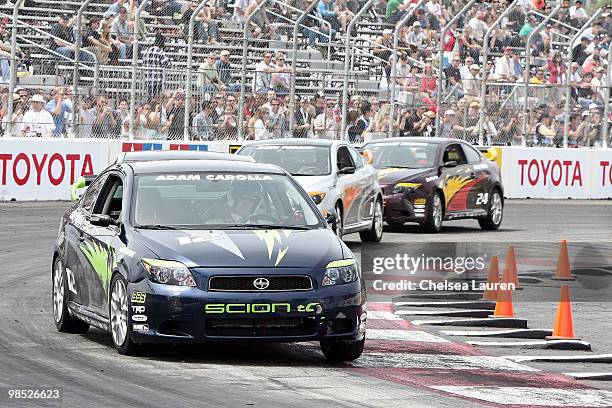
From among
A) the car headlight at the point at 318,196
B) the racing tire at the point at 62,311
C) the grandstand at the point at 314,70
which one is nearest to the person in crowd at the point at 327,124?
the grandstand at the point at 314,70

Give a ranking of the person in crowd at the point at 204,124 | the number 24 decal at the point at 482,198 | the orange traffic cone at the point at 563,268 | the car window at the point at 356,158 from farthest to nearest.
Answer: the person in crowd at the point at 204,124, the number 24 decal at the point at 482,198, the car window at the point at 356,158, the orange traffic cone at the point at 563,268

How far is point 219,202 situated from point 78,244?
126cm

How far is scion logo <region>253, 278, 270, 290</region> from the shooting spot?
961 cm

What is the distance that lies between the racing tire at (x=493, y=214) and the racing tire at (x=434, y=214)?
154 centimetres

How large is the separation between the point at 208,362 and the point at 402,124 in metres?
21.6

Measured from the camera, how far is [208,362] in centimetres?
984

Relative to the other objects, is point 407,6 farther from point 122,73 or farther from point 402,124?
point 122,73

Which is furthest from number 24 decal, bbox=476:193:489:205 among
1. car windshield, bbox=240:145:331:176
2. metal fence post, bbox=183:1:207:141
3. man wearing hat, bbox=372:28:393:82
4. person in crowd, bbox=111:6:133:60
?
person in crowd, bbox=111:6:133:60

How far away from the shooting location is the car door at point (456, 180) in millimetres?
23459

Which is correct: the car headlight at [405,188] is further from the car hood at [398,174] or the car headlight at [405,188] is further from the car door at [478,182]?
the car door at [478,182]

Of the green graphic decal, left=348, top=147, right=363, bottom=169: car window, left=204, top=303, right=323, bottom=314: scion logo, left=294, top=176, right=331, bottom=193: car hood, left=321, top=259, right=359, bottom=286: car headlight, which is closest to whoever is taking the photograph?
left=204, top=303, right=323, bottom=314: scion logo

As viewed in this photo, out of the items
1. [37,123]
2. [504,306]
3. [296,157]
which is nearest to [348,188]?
[296,157]

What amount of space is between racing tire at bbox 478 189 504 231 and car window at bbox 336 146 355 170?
183 inches

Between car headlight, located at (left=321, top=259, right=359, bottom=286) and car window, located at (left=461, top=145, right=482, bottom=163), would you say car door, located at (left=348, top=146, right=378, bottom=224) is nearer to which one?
car window, located at (left=461, top=145, right=482, bottom=163)
